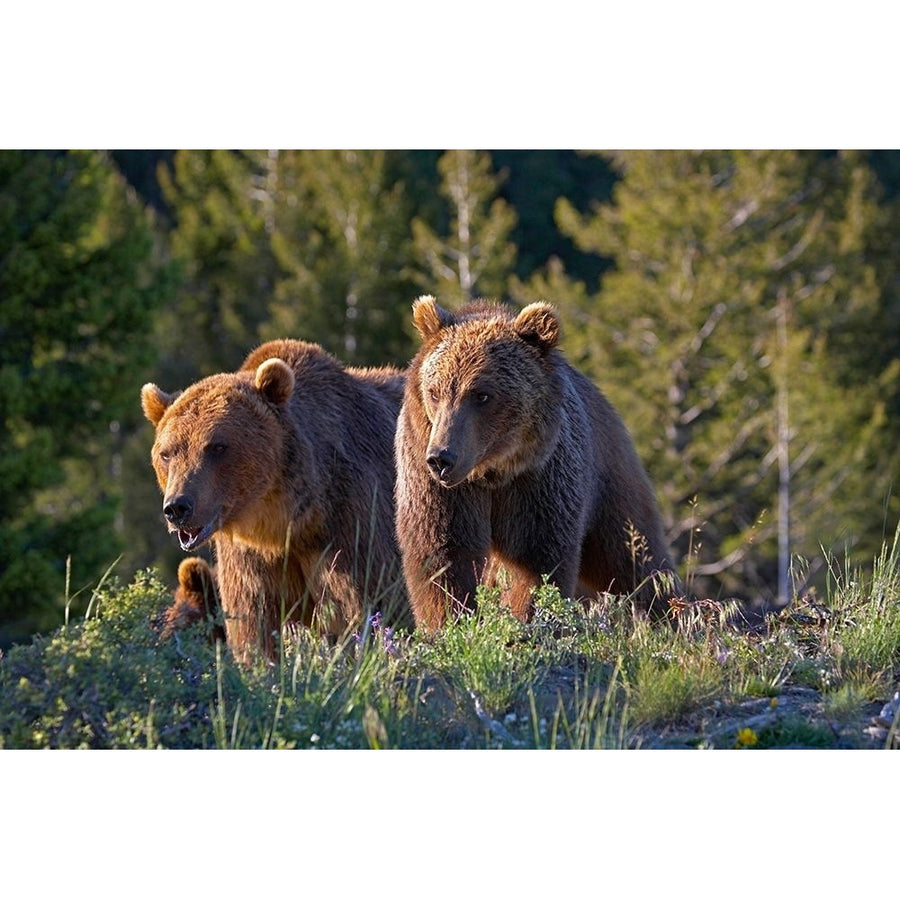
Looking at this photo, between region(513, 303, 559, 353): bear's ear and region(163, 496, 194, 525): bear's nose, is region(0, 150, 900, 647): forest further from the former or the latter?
region(513, 303, 559, 353): bear's ear

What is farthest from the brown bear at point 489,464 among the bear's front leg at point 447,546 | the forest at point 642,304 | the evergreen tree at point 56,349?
the forest at point 642,304

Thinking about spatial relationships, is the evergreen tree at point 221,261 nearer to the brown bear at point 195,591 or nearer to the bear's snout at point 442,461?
the brown bear at point 195,591

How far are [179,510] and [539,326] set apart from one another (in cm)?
172

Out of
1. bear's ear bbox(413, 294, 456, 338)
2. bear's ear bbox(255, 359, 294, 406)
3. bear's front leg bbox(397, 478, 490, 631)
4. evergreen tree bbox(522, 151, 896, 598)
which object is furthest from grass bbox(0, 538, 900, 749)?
evergreen tree bbox(522, 151, 896, 598)

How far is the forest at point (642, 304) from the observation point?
1226 inches

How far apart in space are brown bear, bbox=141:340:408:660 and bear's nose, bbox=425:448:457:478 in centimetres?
85

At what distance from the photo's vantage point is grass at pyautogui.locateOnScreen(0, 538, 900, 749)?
4.97m

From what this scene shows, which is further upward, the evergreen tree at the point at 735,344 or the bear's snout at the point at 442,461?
the bear's snout at the point at 442,461

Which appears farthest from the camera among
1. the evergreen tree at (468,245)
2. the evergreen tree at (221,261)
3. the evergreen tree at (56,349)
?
the evergreen tree at (221,261)

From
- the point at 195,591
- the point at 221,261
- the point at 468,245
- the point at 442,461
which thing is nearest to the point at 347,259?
the point at 468,245

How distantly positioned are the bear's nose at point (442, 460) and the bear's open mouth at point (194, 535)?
3.79 feet

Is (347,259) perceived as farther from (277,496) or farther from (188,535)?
(188,535)

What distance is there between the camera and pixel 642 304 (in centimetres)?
3419

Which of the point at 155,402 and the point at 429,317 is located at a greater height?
the point at 429,317
